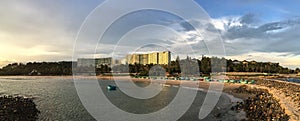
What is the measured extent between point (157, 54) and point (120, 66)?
2557 cm

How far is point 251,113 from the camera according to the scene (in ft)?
80.1

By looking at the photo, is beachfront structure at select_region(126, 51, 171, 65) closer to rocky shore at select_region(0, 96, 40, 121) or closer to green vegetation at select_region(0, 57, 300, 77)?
green vegetation at select_region(0, 57, 300, 77)

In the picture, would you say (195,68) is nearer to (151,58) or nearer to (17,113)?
(151,58)

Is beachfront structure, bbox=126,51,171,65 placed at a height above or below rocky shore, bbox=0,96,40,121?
above

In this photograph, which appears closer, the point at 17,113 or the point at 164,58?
the point at 17,113

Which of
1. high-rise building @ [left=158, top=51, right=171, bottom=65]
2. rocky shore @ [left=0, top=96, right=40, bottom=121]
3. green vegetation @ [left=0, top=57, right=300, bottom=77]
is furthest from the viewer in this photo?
high-rise building @ [left=158, top=51, right=171, bottom=65]

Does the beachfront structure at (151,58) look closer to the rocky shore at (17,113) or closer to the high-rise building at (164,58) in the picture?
the high-rise building at (164,58)

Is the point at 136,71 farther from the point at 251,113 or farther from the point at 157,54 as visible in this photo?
the point at 251,113

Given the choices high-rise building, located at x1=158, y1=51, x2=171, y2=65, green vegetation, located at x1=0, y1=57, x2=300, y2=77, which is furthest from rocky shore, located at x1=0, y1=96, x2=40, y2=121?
high-rise building, located at x1=158, y1=51, x2=171, y2=65

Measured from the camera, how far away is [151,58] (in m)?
142

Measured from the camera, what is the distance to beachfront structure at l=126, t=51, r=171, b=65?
132863 millimetres

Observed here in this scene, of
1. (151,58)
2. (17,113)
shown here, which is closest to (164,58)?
(151,58)

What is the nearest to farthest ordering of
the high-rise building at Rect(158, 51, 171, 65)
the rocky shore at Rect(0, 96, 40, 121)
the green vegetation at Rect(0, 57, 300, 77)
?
the rocky shore at Rect(0, 96, 40, 121) < the green vegetation at Rect(0, 57, 300, 77) < the high-rise building at Rect(158, 51, 171, 65)

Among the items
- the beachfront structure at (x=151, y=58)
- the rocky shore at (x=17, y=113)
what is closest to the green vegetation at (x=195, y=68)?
the beachfront structure at (x=151, y=58)
